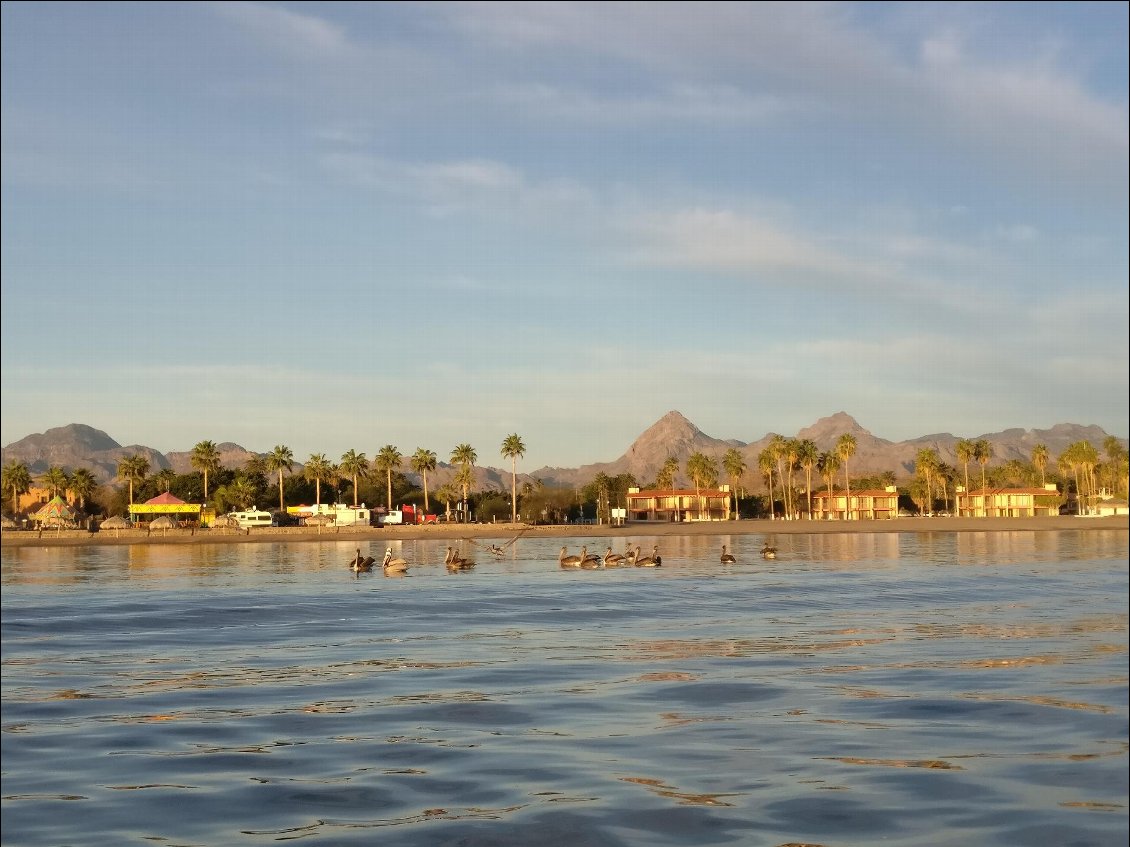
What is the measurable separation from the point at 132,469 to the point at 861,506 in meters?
108

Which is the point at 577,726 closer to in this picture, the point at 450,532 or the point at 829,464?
the point at 450,532

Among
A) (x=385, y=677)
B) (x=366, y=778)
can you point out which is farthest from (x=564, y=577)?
(x=366, y=778)

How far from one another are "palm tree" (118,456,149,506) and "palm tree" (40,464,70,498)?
6954 millimetres

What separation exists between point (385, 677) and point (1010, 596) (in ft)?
76.2

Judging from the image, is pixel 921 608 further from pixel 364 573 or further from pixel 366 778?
pixel 364 573

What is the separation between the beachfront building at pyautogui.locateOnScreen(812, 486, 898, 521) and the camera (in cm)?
16950

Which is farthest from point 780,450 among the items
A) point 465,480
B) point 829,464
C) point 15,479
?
point 15,479

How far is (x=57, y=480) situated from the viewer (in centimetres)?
14325

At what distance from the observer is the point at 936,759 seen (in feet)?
41.0

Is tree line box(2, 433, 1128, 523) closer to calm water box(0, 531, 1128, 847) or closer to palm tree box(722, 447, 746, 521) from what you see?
palm tree box(722, 447, 746, 521)

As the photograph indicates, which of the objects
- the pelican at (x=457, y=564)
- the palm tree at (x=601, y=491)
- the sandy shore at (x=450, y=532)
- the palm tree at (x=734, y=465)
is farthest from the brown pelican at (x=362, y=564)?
the palm tree at (x=734, y=465)

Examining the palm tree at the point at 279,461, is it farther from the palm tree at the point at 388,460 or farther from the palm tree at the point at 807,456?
the palm tree at the point at 807,456

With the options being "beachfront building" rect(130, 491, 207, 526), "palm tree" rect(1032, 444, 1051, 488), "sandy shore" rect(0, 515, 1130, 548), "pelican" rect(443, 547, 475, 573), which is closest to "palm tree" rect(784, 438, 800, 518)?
"sandy shore" rect(0, 515, 1130, 548)

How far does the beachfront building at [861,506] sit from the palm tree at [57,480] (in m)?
108
